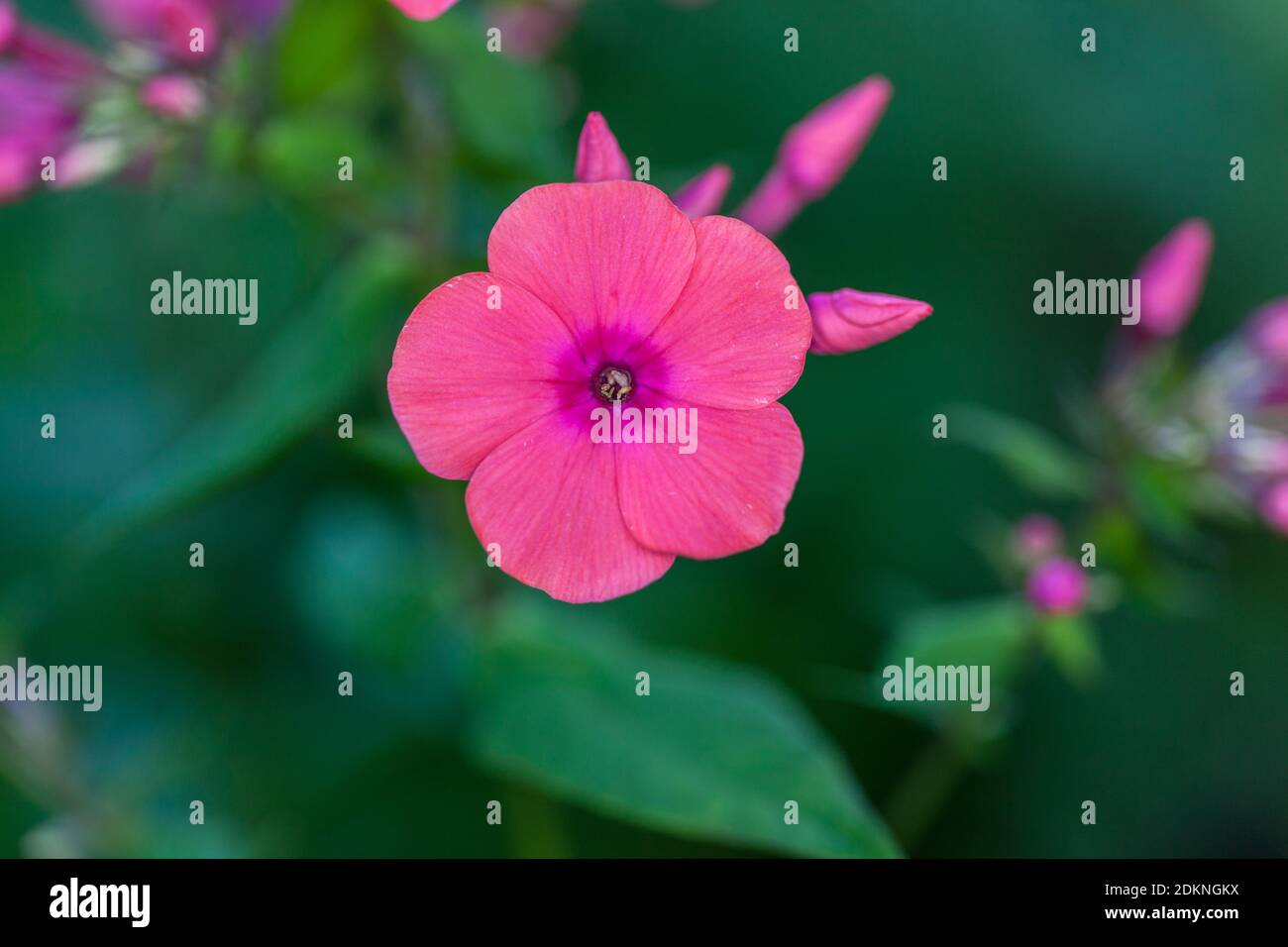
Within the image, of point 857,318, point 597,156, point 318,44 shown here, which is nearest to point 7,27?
point 318,44

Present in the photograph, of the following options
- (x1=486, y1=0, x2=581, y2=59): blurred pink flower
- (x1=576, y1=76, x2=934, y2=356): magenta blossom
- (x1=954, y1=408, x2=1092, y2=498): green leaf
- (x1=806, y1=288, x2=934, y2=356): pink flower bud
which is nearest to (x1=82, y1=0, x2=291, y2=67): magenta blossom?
(x1=486, y1=0, x2=581, y2=59): blurred pink flower

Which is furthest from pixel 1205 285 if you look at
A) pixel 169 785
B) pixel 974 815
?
pixel 169 785

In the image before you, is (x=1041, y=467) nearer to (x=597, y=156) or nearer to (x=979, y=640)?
(x=979, y=640)

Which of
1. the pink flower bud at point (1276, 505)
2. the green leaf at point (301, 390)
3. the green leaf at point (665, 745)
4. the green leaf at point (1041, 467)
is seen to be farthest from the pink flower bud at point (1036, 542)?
the green leaf at point (301, 390)

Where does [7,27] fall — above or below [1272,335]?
above

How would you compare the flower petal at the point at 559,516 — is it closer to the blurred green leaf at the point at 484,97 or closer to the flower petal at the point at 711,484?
the flower petal at the point at 711,484

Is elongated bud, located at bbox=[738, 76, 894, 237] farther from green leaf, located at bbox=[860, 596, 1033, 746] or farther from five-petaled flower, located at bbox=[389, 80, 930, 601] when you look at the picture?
green leaf, located at bbox=[860, 596, 1033, 746]

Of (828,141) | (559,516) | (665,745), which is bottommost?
(665,745)
